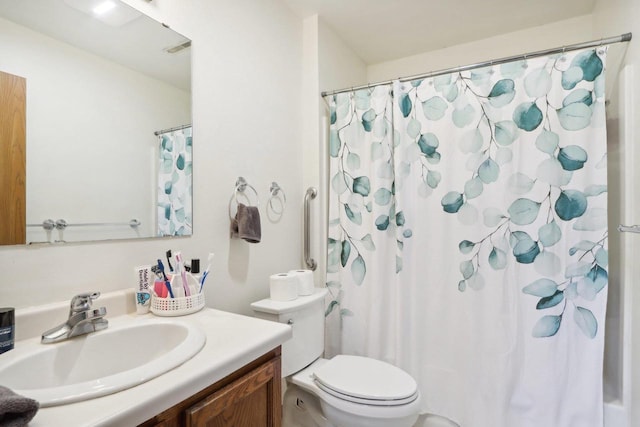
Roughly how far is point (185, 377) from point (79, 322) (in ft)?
1.31

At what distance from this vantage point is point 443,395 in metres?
1.62

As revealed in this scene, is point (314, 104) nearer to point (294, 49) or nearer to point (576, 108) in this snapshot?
point (294, 49)

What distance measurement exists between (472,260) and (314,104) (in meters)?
1.25

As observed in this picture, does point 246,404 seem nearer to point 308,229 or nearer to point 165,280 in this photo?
point 165,280

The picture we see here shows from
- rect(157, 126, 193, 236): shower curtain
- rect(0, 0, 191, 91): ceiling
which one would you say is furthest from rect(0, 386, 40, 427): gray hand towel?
rect(0, 0, 191, 91): ceiling

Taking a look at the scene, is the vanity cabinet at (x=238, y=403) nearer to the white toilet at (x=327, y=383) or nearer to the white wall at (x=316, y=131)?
the white toilet at (x=327, y=383)

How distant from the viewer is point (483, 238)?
1.57m

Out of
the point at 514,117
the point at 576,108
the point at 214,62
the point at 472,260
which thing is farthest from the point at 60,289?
the point at 576,108

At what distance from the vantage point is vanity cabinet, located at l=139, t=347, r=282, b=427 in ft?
2.12

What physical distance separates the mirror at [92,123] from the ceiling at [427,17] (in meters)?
1.07

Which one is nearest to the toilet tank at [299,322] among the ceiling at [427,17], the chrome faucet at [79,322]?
the chrome faucet at [79,322]

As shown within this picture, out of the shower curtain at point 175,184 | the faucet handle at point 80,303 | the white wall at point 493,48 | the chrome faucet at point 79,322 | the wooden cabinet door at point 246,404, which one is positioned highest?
the white wall at point 493,48

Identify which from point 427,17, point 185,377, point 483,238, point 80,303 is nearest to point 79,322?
point 80,303

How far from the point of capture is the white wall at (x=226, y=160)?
914 mm
